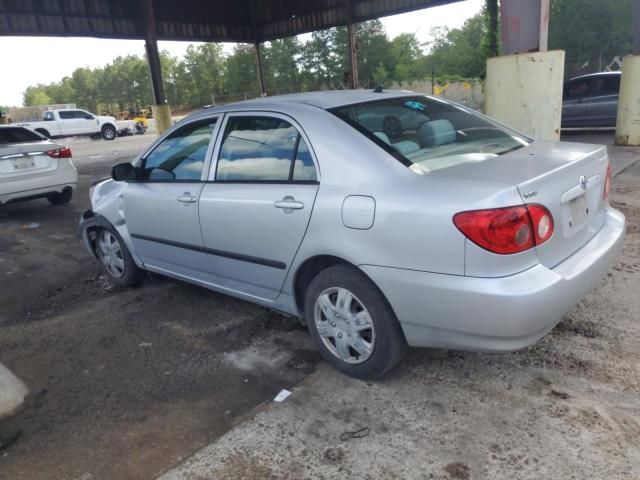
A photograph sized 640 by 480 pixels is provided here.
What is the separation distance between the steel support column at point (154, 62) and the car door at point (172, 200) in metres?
14.3

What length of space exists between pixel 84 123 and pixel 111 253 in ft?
95.0

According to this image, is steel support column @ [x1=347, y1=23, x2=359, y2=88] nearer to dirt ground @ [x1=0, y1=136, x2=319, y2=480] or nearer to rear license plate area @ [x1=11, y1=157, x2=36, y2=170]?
rear license plate area @ [x1=11, y1=157, x2=36, y2=170]

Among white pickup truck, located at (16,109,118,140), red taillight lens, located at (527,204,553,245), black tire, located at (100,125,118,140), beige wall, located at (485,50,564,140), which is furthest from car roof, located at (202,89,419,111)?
black tire, located at (100,125,118,140)

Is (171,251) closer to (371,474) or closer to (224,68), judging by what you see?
(371,474)

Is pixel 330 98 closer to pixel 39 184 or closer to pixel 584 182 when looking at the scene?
pixel 584 182

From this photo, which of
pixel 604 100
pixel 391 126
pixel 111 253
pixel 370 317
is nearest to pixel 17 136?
pixel 111 253

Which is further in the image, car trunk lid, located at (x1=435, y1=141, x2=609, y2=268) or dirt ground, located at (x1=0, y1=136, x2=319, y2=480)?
dirt ground, located at (x1=0, y1=136, x2=319, y2=480)

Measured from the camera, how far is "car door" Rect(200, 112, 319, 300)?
3.17 meters

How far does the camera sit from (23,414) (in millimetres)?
3152

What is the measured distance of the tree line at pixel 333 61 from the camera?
1661 inches

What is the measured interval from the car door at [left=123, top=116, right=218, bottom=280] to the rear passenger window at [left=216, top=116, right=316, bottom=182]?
0.19 metres

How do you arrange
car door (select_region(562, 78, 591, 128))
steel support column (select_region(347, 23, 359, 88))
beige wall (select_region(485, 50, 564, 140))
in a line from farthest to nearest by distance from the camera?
steel support column (select_region(347, 23, 359, 88)) → car door (select_region(562, 78, 591, 128)) → beige wall (select_region(485, 50, 564, 140))

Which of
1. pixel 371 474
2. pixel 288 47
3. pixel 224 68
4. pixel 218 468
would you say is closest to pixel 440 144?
pixel 371 474

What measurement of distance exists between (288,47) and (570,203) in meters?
62.2
